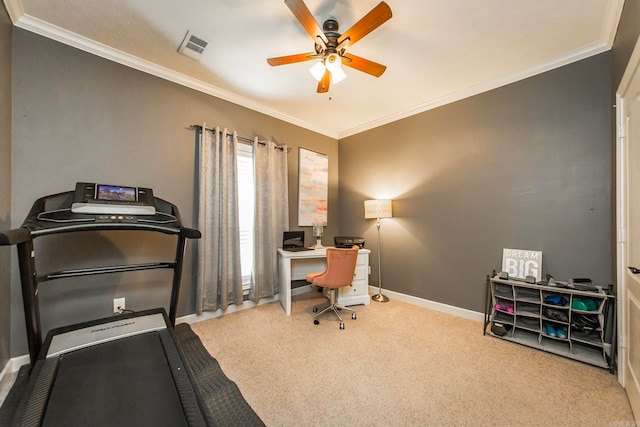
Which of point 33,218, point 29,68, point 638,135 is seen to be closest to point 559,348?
point 638,135

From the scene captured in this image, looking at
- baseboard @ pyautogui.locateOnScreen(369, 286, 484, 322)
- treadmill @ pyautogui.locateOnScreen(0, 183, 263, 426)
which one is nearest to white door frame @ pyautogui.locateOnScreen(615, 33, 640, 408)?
baseboard @ pyautogui.locateOnScreen(369, 286, 484, 322)

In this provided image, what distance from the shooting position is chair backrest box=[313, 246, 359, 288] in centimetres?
262

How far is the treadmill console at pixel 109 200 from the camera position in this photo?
1.63 metres

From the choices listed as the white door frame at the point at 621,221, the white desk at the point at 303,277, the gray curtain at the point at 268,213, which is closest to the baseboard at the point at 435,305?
the white desk at the point at 303,277

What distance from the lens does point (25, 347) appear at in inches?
72.1

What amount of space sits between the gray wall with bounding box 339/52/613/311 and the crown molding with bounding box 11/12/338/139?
2.04 metres

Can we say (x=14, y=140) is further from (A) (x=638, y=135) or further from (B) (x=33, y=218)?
(A) (x=638, y=135)

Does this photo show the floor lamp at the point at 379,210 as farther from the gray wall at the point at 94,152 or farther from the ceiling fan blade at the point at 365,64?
the gray wall at the point at 94,152

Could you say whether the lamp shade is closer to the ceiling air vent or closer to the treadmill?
the treadmill

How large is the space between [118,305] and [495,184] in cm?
400

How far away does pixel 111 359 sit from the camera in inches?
58.3

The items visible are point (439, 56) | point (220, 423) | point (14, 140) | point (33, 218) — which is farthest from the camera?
point (439, 56)

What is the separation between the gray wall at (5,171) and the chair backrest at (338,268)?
2.42 m

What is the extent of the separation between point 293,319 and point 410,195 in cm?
224
